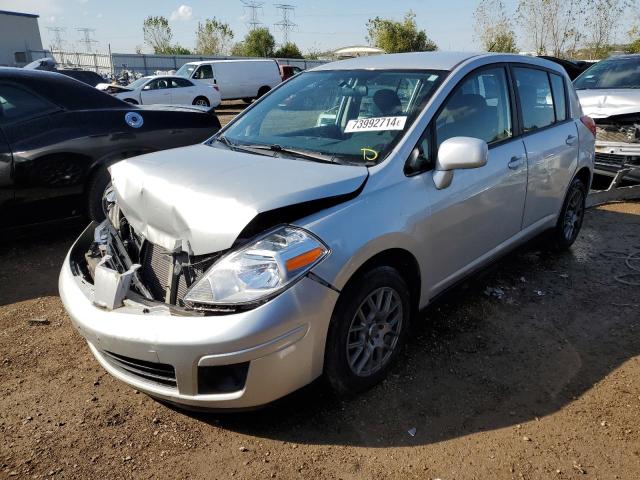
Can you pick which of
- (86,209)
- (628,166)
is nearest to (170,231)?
(86,209)

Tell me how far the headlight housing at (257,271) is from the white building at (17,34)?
208 ft

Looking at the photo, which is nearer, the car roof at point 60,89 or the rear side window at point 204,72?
the car roof at point 60,89

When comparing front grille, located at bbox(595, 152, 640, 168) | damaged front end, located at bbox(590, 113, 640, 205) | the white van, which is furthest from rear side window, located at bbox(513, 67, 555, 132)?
the white van

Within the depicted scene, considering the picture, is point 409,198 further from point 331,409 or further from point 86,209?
point 86,209

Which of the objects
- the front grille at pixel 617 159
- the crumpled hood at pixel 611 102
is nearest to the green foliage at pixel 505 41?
the crumpled hood at pixel 611 102

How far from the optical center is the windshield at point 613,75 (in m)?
7.92

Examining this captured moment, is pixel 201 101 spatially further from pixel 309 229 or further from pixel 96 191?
pixel 309 229

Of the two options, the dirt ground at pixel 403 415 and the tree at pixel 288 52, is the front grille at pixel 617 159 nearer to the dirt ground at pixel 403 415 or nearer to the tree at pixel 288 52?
the dirt ground at pixel 403 415

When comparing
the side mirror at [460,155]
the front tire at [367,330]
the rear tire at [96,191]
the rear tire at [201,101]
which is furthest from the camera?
the rear tire at [201,101]

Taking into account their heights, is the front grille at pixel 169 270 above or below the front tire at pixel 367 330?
above

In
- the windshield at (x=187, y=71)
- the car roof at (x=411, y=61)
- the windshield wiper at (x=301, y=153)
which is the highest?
the car roof at (x=411, y=61)

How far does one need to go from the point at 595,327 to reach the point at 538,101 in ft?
5.80

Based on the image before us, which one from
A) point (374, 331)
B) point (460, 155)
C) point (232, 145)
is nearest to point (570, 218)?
point (460, 155)

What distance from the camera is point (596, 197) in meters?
5.99
